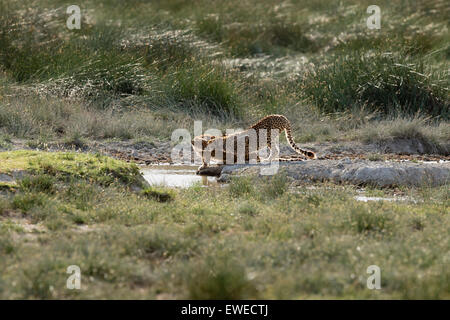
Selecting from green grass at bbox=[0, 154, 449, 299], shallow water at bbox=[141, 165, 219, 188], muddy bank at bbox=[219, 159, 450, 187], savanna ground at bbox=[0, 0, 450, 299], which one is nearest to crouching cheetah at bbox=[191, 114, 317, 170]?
muddy bank at bbox=[219, 159, 450, 187]

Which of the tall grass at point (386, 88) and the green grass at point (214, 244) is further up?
the tall grass at point (386, 88)

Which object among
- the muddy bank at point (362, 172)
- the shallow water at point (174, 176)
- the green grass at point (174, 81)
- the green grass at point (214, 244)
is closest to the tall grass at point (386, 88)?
the green grass at point (174, 81)

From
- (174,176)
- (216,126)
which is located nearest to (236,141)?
(174,176)

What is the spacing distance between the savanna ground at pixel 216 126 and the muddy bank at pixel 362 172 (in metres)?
0.38

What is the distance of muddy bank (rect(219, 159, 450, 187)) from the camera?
8.48m

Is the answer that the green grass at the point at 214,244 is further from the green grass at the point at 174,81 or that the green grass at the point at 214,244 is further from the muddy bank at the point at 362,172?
the green grass at the point at 174,81

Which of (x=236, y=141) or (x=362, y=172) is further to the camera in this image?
(x=236, y=141)

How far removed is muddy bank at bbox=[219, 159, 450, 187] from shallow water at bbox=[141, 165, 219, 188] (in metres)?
0.31

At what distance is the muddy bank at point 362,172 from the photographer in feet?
27.8

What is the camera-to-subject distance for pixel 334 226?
563 cm

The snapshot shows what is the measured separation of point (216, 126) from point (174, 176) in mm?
3510

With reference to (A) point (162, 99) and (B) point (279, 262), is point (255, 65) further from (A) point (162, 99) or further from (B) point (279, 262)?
(B) point (279, 262)

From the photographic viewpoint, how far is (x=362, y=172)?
857 centimetres

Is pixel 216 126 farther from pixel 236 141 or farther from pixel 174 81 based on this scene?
pixel 236 141
